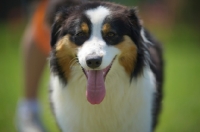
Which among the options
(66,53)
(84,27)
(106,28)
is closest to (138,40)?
(106,28)

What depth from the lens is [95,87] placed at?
3.95m

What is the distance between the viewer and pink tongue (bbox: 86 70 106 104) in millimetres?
3908

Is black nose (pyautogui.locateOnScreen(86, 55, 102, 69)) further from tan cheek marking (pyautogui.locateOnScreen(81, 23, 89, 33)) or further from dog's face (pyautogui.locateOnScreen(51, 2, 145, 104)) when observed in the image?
tan cheek marking (pyautogui.locateOnScreen(81, 23, 89, 33))

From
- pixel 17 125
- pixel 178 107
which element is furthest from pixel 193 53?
pixel 17 125

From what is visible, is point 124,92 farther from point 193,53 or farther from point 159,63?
point 193,53

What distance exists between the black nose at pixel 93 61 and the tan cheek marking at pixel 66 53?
12.2 inches

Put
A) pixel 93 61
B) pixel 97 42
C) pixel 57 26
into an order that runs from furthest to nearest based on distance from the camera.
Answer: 1. pixel 57 26
2. pixel 97 42
3. pixel 93 61

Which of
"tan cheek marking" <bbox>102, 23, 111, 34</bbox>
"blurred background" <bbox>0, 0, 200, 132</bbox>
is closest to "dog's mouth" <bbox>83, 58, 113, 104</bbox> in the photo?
"tan cheek marking" <bbox>102, 23, 111, 34</bbox>

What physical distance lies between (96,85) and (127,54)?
0.35 metres

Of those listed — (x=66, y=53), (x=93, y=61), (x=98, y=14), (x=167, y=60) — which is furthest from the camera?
(x=167, y=60)

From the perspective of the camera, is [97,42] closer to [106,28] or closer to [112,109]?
[106,28]

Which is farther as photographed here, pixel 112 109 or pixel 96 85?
pixel 112 109

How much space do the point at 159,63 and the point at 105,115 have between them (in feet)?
3.42

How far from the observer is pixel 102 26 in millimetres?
3912
